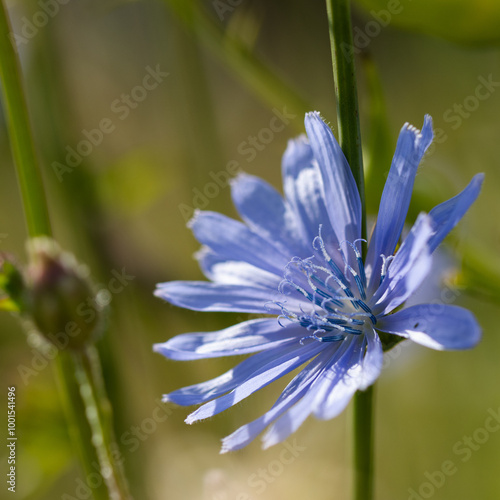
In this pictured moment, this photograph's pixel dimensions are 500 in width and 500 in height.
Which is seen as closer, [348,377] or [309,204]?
[348,377]

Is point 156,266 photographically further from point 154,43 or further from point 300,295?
point 154,43

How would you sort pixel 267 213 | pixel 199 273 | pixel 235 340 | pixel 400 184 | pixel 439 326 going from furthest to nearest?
pixel 199 273 < pixel 267 213 < pixel 235 340 < pixel 400 184 < pixel 439 326

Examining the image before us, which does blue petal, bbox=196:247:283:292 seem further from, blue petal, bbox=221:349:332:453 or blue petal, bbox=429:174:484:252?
blue petal, bbox=429:174:484:252

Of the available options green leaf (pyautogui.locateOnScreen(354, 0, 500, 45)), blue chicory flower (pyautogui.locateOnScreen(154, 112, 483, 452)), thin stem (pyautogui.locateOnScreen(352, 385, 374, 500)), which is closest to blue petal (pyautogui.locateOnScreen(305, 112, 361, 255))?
blue chicory flower (pyautogui.locateOnScreen(154, 112, 483, 452))

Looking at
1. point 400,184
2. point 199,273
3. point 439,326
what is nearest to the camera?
point 439,326

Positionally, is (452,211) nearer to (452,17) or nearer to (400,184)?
(400,184)

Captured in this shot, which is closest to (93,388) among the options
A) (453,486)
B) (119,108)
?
(453,486)

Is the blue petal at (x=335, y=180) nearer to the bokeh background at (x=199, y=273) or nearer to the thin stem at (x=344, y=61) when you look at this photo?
the thin stem at (x=344, y=61)

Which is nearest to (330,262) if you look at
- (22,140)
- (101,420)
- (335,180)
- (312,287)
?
(312,287)
